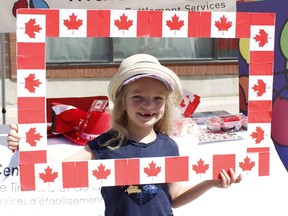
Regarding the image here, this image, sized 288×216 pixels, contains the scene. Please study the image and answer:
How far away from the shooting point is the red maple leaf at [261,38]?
1.82 metres

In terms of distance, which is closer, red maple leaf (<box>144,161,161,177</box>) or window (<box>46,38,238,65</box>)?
red maple leaf (<box>144,161,161,177</box>)

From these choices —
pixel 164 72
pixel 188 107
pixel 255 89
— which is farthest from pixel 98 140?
pixel 188 107

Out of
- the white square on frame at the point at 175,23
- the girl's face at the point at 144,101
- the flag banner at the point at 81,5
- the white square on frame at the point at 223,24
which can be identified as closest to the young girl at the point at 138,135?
the girl's face at the point at 144,101

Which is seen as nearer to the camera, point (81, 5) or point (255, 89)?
point (255, 89)

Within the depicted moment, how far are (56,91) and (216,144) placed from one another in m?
4.61

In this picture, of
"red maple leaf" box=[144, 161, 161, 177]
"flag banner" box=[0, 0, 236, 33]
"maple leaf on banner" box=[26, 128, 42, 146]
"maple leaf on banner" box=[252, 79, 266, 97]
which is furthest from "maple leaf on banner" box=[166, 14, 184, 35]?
"flag banner" box=[0, 0, 236, 33]

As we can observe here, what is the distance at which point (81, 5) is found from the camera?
4055mm

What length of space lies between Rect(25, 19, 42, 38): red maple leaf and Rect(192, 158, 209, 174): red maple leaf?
73 centimetres

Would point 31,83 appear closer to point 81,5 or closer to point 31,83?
point 31,83

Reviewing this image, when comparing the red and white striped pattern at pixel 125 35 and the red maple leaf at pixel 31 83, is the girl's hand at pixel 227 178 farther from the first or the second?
the red maple leaf at pixel 31 83

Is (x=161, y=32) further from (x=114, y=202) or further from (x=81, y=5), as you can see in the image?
(x=81, y=5)

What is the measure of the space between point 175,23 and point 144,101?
0.30 m

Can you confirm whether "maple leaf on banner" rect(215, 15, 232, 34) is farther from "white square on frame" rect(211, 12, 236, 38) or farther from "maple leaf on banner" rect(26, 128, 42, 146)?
"maple leaf on banner" rect(26, 128, 42, 146)

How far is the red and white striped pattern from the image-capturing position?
1658mm
